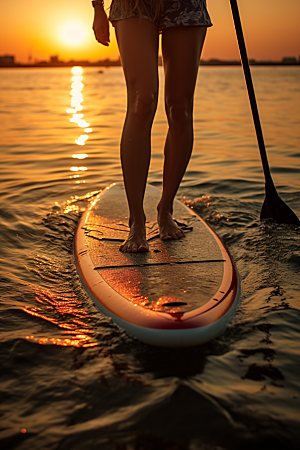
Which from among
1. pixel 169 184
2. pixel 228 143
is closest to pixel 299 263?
pixel 169 184

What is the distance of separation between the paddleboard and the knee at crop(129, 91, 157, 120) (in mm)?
658

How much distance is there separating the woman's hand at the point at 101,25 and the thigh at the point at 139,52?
0.19 metres

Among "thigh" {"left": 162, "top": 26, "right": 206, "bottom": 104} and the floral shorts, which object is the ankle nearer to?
"thigh" {"left": 162, "top": 26, "right": 206, "bottom": 104}

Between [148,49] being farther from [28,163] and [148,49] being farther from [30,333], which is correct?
[28,163]

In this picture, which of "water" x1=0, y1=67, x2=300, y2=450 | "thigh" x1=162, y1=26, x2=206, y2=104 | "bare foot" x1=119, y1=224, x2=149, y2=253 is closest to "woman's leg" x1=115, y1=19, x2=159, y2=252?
"bare foot" x1=119, y1=224, x2=149, y2=253

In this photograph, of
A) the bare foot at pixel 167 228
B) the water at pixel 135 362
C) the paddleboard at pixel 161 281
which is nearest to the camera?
the water at pixel 135 362

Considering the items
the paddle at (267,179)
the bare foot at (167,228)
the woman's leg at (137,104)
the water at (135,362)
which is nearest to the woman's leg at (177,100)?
the bare foot at (167,228)

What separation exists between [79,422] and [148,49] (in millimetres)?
1617

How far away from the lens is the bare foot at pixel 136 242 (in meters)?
2.21

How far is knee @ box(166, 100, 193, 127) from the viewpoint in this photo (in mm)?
2336

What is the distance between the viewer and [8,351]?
159cm

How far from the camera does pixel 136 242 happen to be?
2227 mm

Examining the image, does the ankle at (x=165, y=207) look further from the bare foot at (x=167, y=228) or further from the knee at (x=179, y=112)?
the knee at (x=179, y=112)

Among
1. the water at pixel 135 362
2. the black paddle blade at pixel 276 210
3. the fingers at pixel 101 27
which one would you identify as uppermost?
the fingers at pixel 101 27
